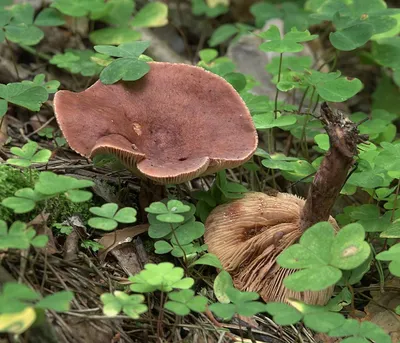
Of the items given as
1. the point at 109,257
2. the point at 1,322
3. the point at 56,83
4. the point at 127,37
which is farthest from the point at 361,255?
the point at 127,37

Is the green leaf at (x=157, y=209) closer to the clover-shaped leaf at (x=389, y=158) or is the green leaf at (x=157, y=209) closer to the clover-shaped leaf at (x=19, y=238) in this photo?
the clover-shaped leaf at (x=19, y=238)

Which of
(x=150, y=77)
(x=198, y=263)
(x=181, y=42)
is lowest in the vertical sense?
(x=181, y=42)

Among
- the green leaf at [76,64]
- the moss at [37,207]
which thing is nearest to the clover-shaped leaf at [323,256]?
the moss at [37,207]

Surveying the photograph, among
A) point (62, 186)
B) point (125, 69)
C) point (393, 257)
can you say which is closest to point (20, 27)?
point (125, 69)

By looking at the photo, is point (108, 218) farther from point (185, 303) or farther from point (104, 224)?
point (185, 303)

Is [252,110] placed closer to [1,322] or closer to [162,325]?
[162,325]

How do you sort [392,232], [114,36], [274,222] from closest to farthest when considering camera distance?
[392,232]
[274,222]
[114,36]

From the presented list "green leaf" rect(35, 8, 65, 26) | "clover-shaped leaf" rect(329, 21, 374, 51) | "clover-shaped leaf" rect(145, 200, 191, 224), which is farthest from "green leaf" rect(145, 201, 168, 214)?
"green leaf" rect(35, 8, 65, 26)
